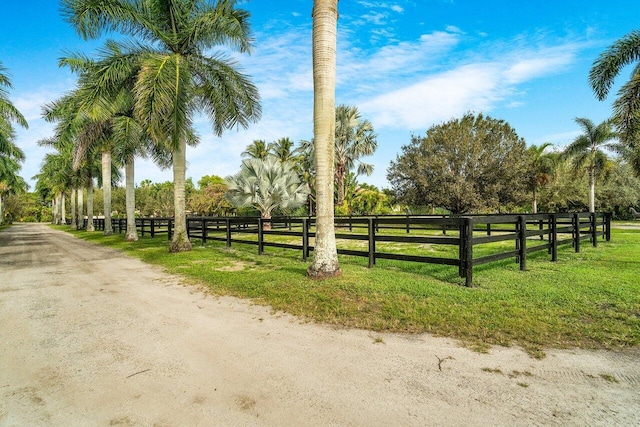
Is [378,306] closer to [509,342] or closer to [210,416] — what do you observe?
[509,342]

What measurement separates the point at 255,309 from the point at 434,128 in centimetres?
2342

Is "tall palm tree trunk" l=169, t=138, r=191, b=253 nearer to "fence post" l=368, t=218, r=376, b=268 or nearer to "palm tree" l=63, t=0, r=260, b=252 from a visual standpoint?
"palm tree" l=63, t=0, r=260, b=252

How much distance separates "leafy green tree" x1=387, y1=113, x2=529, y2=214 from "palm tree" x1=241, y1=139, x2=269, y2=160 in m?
18.0

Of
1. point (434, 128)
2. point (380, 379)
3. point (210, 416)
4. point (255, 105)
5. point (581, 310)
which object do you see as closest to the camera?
point (210, 416)

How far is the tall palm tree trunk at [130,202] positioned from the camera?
17.3 metres

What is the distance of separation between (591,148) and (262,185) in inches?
1039

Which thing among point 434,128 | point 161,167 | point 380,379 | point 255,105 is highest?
point 434,128

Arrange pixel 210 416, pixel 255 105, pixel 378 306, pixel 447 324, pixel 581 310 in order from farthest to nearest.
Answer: pixel 255 105
pixel 378 306
pixel 581 310
pixel 447 324
pixel 210 416

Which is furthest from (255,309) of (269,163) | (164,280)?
(269,163)

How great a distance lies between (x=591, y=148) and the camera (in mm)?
25219

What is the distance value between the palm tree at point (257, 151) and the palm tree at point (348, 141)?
1173cm

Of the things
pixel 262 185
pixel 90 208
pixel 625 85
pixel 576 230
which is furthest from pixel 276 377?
pixel 90 208

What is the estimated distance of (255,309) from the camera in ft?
16.2

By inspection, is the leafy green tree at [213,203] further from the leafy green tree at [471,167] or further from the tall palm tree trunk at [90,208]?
the leafy green tree at [471,167]
